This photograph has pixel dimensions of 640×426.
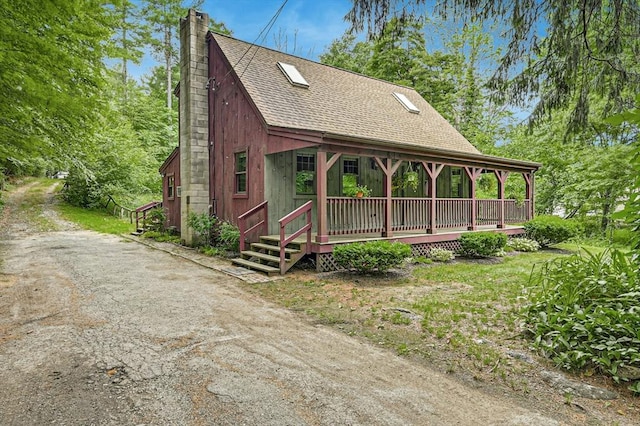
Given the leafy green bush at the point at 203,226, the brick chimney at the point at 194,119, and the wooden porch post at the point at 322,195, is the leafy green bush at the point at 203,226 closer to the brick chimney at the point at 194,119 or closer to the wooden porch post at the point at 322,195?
the brick chimney at the point at 194,119

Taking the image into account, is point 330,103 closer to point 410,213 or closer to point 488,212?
point 410,213

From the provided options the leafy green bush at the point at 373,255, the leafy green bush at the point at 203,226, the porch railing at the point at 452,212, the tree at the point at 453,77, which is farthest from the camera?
the tree at the point at 453,77

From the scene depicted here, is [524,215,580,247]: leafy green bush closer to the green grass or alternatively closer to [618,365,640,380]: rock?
[618,365,640,380]: rock

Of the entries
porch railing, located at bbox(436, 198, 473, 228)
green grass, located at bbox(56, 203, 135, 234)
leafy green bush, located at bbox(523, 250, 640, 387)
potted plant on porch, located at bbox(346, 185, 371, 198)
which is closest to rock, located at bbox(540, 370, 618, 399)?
leafy green bush, located at bbox(523, 250, 640, 387)

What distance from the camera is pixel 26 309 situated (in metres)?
5.28

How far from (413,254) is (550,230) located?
5.57 meters

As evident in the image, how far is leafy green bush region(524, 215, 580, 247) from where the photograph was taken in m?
12.1

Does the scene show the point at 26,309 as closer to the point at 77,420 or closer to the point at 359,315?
the point at 77,420

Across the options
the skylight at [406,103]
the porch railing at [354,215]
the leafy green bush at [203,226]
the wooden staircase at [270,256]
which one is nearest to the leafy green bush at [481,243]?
the porch railing at [354,215]

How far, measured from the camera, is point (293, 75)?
11844 mm

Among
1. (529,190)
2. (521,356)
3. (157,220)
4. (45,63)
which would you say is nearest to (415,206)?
(529,190)

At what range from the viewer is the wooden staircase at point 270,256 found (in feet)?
26.3

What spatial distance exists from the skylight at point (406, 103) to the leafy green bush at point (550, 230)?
5.97m

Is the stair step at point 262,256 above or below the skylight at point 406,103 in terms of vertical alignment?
below
